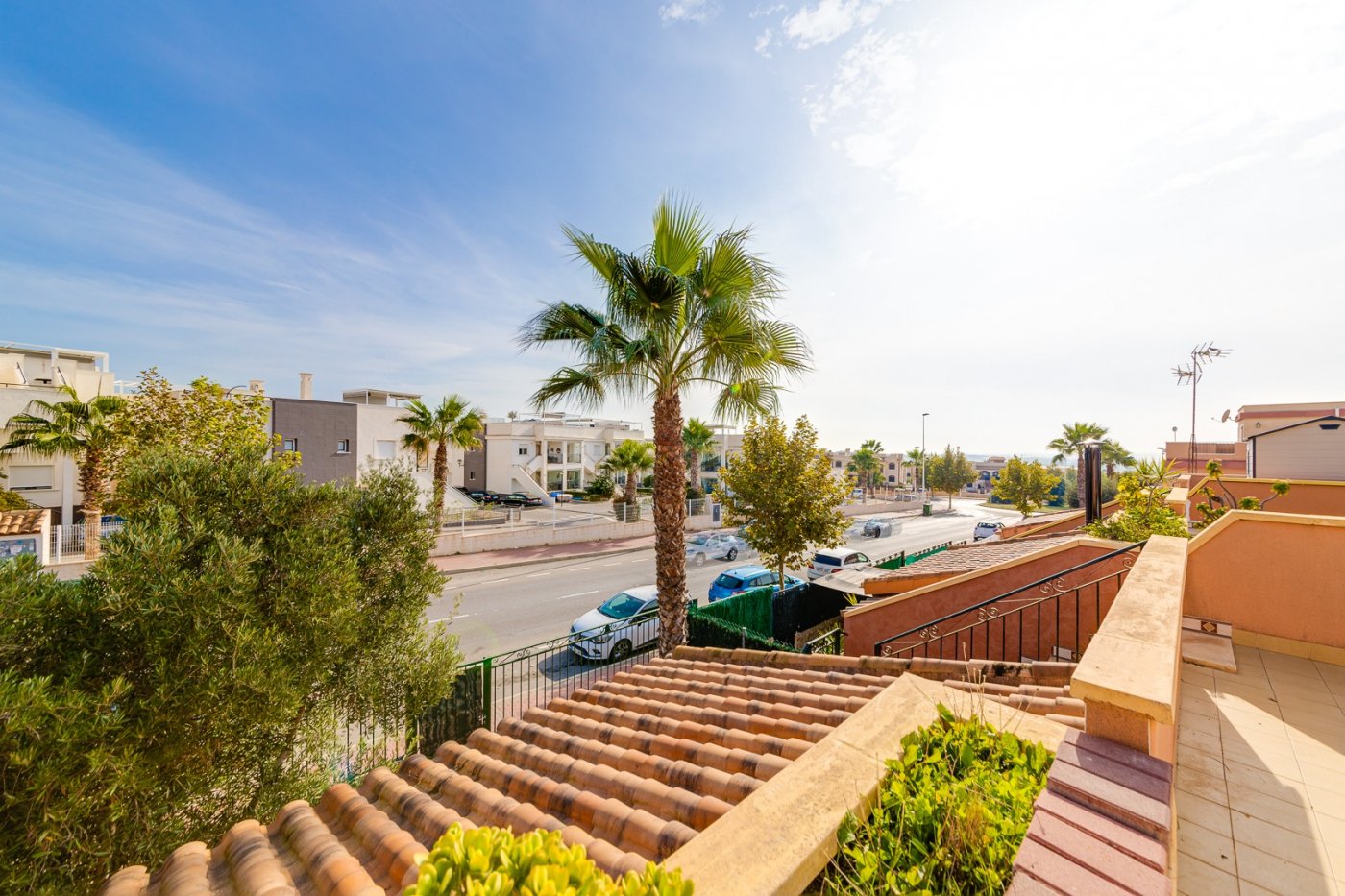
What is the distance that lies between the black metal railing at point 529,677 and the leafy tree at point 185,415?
856cm

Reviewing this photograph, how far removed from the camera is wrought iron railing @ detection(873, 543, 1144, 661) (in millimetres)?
6512

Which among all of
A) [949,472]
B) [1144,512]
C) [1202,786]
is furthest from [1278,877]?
[949,472]

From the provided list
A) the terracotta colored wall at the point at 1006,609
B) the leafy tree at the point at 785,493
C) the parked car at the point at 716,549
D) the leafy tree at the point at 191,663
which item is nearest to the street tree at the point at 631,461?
the parked car at the point at 716,549

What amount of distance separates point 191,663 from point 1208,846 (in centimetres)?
673

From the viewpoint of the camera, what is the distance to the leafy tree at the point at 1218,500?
8028 mm

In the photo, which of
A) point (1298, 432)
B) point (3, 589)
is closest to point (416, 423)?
point (3, 589)

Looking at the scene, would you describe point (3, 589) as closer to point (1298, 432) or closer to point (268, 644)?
point (268, 644)

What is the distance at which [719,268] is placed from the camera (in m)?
8.27

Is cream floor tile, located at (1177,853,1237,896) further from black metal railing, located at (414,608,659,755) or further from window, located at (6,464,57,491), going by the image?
window, located at (6,464,57,491)

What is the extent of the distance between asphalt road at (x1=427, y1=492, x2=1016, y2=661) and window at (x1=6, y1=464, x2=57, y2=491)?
21.0 metres

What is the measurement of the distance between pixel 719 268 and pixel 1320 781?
7.89 metres

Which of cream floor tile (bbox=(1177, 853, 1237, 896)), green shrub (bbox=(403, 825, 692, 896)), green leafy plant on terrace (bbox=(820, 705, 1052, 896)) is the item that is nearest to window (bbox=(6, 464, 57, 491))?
green shrub (bbox=(403, 825, 692, 896))

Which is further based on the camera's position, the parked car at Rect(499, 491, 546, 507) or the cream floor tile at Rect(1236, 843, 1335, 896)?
the parked car at Rect(499, 491, 546, 507)

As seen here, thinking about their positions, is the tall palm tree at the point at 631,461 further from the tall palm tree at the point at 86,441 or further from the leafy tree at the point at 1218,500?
the leafy tree at the point at 1218,500
